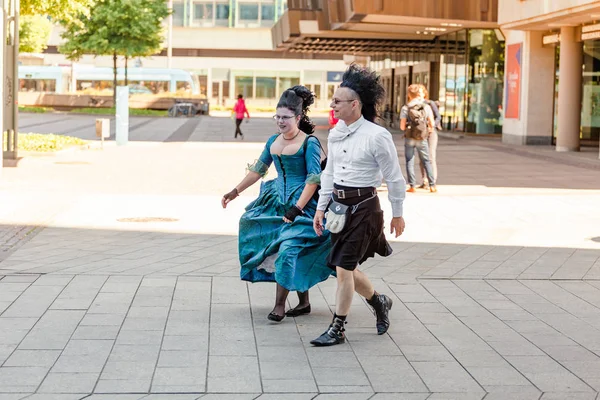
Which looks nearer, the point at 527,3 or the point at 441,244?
the point at 441,244

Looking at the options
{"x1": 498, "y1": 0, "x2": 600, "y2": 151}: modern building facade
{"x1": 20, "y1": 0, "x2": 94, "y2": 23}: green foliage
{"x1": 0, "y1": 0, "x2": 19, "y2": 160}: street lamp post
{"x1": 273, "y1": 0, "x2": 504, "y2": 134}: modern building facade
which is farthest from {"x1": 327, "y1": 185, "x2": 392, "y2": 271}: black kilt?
{"x1": 273, "y1": 0, "x2": 504, "y2": 134}: modern building facade

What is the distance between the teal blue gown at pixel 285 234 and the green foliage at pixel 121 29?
164 feet

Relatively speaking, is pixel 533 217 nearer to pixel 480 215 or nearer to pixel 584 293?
pixel 480 215

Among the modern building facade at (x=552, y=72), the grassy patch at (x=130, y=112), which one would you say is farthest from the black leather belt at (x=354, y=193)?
the grassy patch at (x=130, y=112)

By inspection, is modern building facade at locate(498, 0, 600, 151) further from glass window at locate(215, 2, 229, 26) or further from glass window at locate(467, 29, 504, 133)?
glass window at locate(215, 2, 229, 26)

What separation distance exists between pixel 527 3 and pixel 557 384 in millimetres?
23401

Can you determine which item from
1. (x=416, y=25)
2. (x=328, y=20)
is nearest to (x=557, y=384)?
(x=416, y=25)

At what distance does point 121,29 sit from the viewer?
185ft

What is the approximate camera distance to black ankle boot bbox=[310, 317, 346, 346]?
6.66 metres

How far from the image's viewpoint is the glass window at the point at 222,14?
83125 millimetres

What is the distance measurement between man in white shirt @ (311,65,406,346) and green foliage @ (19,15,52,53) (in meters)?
58.0

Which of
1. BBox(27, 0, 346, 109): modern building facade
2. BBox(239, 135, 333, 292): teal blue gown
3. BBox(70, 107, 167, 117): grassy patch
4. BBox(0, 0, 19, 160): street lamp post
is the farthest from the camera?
BBox(27, 0, 346, 109): modern building facade

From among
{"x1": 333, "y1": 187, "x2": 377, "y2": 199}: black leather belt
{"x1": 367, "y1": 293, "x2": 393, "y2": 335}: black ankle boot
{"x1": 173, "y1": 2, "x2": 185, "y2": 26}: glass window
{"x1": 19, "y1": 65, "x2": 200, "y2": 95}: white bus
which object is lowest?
{"x1": 367, "y1": 293, "x2": 393, "y2": 335}: black ankle boot

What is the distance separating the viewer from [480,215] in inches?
543
